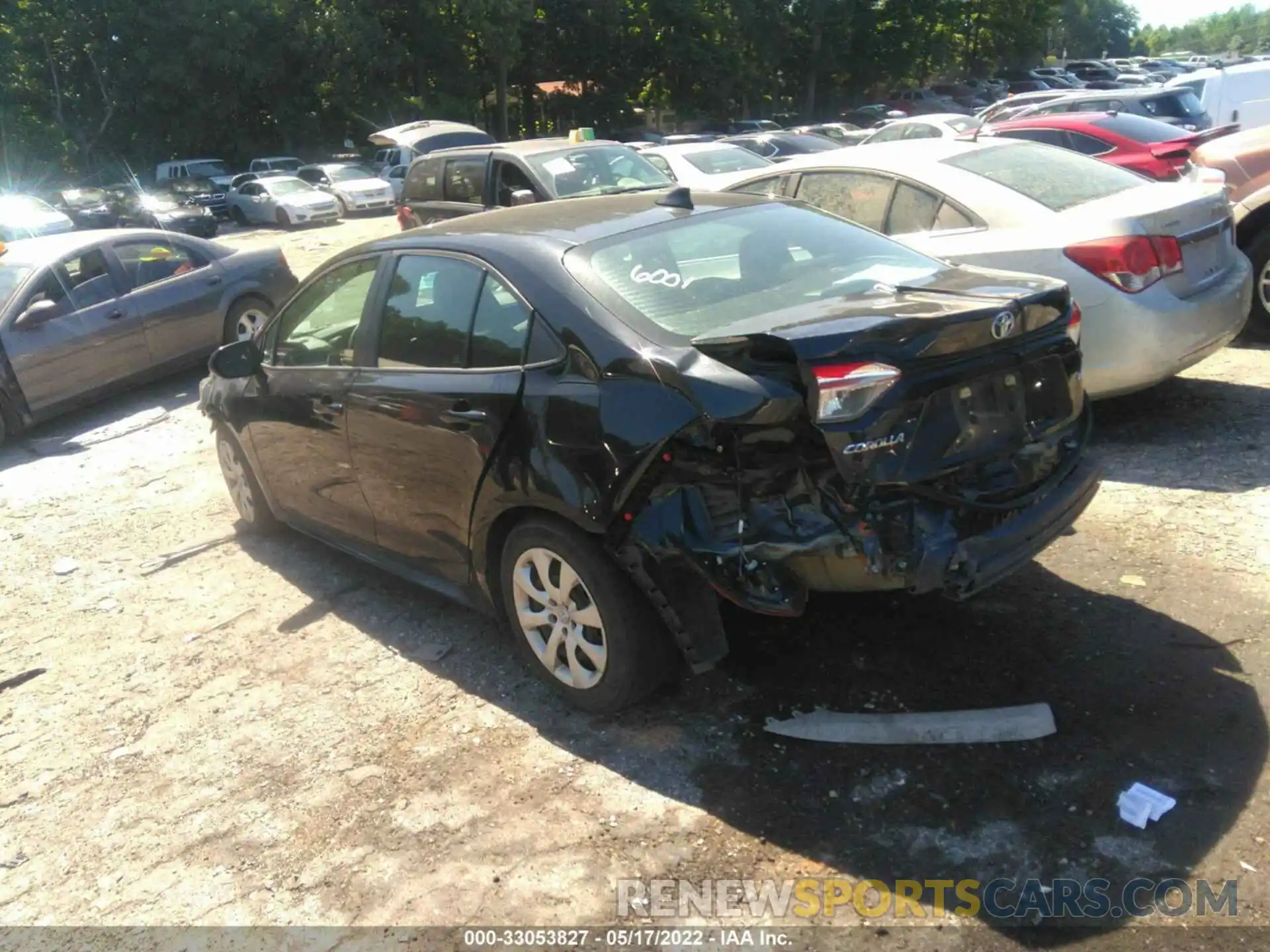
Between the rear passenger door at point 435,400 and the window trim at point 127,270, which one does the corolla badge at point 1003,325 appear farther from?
the window trim at point 127,270

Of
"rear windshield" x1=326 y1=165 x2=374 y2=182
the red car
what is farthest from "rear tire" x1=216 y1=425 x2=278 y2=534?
"rear windshield" x1=326 y1=165 x2=374 y2=182

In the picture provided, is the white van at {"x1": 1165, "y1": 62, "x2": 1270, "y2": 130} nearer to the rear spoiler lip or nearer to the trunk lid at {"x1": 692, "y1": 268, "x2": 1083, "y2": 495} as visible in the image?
the rear spoiler lip

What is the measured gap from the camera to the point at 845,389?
308 cm

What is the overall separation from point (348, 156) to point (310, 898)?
44326 millimetres

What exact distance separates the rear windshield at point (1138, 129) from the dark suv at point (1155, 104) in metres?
4.39

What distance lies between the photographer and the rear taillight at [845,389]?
3.08 metres

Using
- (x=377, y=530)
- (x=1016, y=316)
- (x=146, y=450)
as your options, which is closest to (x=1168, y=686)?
(x=1016, y=316)

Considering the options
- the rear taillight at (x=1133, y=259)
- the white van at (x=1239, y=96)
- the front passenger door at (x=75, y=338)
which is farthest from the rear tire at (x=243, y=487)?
the white van at (x=1239, y=96)

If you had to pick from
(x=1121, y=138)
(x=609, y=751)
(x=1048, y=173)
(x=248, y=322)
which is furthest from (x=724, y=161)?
(x=609, y=751)

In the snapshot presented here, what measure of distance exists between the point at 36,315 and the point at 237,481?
13.2 ft

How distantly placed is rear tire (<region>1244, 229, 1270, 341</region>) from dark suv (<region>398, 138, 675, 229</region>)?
4922 millimetres

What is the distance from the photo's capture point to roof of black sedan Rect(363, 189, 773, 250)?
4086 millimetres

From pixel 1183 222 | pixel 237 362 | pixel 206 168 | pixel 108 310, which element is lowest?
pixel 1183 222

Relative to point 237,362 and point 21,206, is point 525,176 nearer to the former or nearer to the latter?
point 237,362
